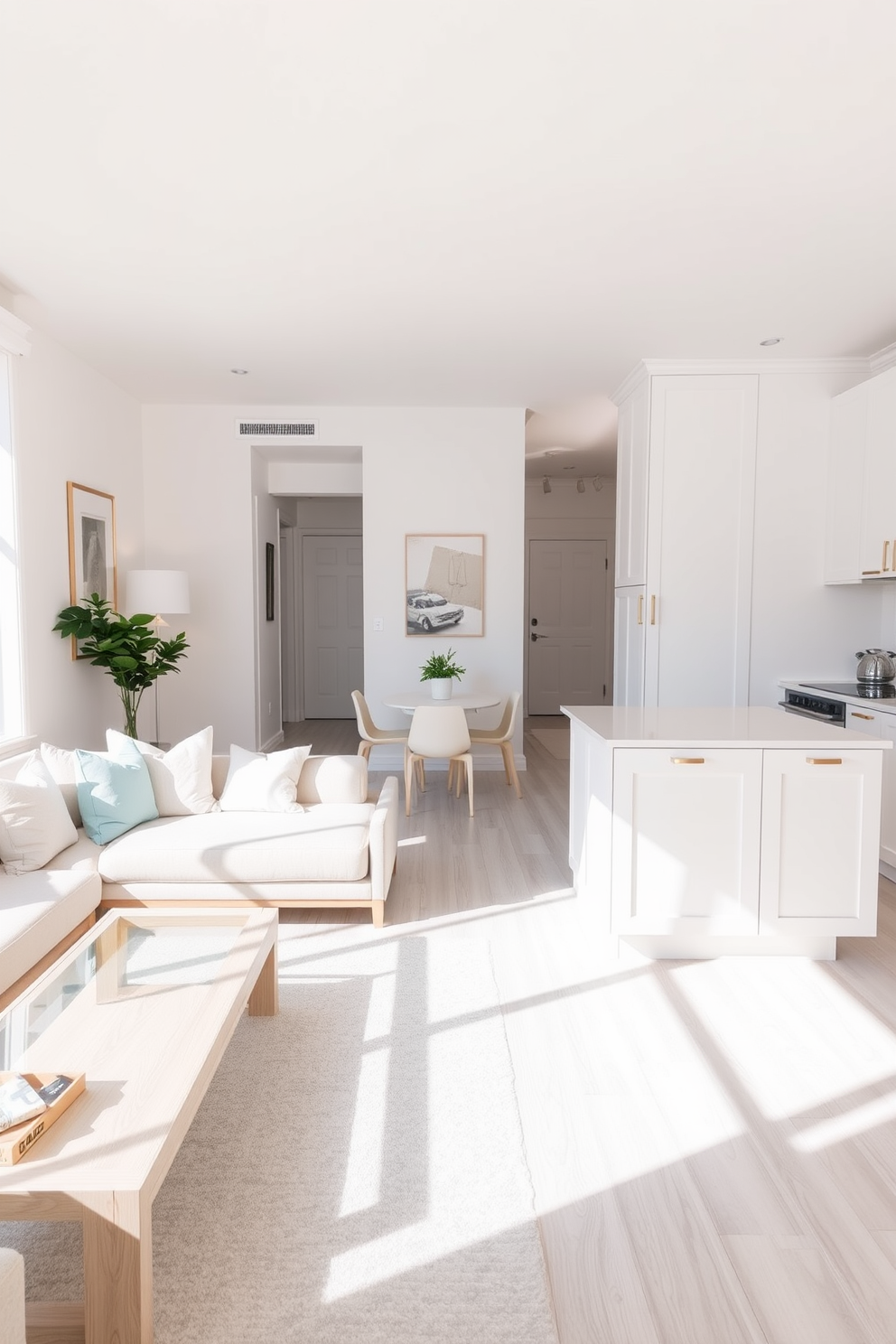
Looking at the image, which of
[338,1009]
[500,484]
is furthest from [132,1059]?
[500,484]

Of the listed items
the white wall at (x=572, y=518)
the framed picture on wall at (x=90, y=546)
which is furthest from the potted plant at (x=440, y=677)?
the white wall at (x=572, y=518)

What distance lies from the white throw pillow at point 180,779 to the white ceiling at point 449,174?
2105mm

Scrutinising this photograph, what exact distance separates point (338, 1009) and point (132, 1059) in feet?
3.24

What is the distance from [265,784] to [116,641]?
5.28 feet

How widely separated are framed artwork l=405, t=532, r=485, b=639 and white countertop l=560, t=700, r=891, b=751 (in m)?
2.77

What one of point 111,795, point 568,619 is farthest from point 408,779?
point 568,619

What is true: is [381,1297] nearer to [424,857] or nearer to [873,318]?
[424,857]

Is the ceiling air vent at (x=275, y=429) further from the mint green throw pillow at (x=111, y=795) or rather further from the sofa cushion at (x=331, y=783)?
the mint green throw pillow at (x=111, y=795)

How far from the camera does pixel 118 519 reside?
550cm

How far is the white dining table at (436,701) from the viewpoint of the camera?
5.30 metres

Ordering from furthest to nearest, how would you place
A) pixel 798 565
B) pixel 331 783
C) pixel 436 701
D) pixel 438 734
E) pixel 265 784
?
pixel 436 701
pixel 798 565
pixel 438 734
pixel 331 783
pixel 265 784

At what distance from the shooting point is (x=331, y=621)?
8.79m

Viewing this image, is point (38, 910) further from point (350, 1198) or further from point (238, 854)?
point (350, 1198)

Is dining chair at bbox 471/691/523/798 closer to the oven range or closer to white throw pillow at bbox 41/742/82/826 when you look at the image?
the oven range
